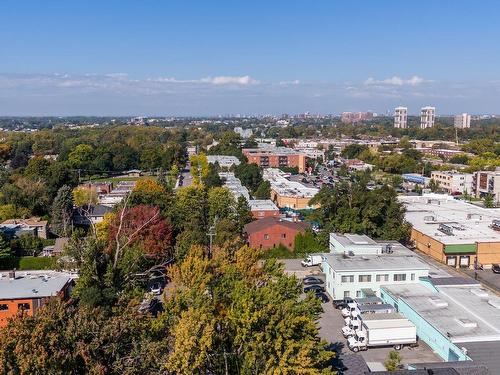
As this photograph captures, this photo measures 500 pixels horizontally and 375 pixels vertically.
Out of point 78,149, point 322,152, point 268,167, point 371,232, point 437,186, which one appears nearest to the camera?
point 371,232

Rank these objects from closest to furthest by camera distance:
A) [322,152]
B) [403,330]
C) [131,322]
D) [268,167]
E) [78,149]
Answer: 1. [131,322]
2. [403,330]
3. [78,149]
4. [268,167]
5. [322,152]

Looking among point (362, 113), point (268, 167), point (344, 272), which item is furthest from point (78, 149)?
point (362, 113)

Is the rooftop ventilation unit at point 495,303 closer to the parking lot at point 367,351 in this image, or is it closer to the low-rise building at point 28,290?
the parking lot at point 367,351

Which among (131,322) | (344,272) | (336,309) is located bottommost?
(336,309)

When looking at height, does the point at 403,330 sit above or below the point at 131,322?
below

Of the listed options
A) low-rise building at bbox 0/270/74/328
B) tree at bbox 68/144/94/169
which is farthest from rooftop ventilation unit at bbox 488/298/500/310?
tree at bbox 68/144/94/169

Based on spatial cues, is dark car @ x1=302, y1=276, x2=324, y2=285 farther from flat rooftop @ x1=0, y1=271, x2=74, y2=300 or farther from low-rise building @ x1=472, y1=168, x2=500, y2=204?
low-rise building @ x1=472, y1=168, x2=500, y2=204

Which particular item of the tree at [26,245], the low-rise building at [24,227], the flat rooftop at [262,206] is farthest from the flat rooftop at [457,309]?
the low-rise building at [24,227]

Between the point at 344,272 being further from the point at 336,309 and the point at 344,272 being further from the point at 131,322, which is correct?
the point at 131,322
